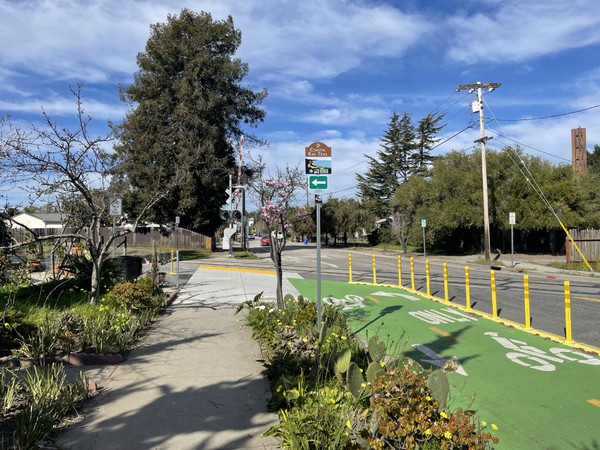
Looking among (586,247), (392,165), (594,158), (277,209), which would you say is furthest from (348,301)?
(594,158)

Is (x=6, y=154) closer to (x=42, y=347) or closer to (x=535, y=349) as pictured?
(x=42, y=347)

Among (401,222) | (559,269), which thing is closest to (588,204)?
(559,269)

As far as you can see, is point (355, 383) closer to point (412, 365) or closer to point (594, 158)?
point (412, 365)

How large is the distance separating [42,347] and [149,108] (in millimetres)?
32692

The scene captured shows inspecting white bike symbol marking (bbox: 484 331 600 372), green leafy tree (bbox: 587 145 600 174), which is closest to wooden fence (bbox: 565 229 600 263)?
white bike symbol marking (bbox: 484 331 600 372)

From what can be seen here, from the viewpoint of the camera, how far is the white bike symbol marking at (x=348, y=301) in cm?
1162

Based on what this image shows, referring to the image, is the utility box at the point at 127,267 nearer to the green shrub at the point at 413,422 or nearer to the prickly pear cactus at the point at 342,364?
the prickly pear cactus at the point at 342,364

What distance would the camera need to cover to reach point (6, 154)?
25.1 ft

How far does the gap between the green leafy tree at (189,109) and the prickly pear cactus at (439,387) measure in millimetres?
31990

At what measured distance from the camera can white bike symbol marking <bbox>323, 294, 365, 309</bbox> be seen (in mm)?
11617

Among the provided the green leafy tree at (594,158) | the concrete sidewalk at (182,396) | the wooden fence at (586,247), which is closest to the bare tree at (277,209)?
the concrete sidewalk at (182,396)

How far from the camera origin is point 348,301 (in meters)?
12.4

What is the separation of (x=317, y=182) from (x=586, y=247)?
76.8 ft

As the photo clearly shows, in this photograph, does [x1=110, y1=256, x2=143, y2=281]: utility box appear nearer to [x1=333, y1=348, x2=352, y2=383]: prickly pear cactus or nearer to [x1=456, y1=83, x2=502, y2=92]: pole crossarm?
[x1=333, y1=348, x2=352, y2=383]: prickly pear cactus
